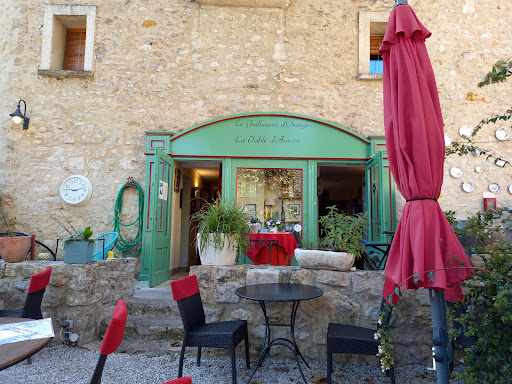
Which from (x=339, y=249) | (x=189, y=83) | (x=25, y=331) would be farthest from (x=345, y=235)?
(x=189, y=83)

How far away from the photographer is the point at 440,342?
5.89 ft

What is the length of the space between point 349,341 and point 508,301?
1.06 m

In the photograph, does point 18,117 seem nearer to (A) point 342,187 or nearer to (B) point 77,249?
(B) point 77,249

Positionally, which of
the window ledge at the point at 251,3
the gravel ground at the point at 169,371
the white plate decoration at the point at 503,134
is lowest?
the gravel ground at the point at 169,371

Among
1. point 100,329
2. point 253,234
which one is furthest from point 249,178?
point 100,329

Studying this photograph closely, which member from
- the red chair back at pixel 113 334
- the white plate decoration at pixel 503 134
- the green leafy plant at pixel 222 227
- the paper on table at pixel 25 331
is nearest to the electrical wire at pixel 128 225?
the green leafy plant at pixel 222 227

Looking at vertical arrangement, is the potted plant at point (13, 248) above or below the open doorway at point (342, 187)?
below

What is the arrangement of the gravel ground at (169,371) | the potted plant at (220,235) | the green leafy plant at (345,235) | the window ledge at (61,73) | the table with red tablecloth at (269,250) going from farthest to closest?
the window ledge at (61,73) → the table with red tablecloth at (269,250) → the potted plant at (220,235) → the green leafy plant at (345,235) → the gravel ground at (169,371)

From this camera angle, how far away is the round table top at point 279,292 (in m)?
2.45

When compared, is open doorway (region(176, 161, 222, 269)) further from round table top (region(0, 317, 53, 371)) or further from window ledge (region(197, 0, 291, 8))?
round table top (region(0, 317, 53, 371))

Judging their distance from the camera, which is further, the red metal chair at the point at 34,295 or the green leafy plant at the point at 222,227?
the green leafy plant at the point at 222,227

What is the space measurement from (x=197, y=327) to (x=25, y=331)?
4.06 ft

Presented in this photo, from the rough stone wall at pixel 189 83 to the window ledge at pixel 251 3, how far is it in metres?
0.08

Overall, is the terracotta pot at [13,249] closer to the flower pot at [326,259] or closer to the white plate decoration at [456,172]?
the flower pot at [326,259]
